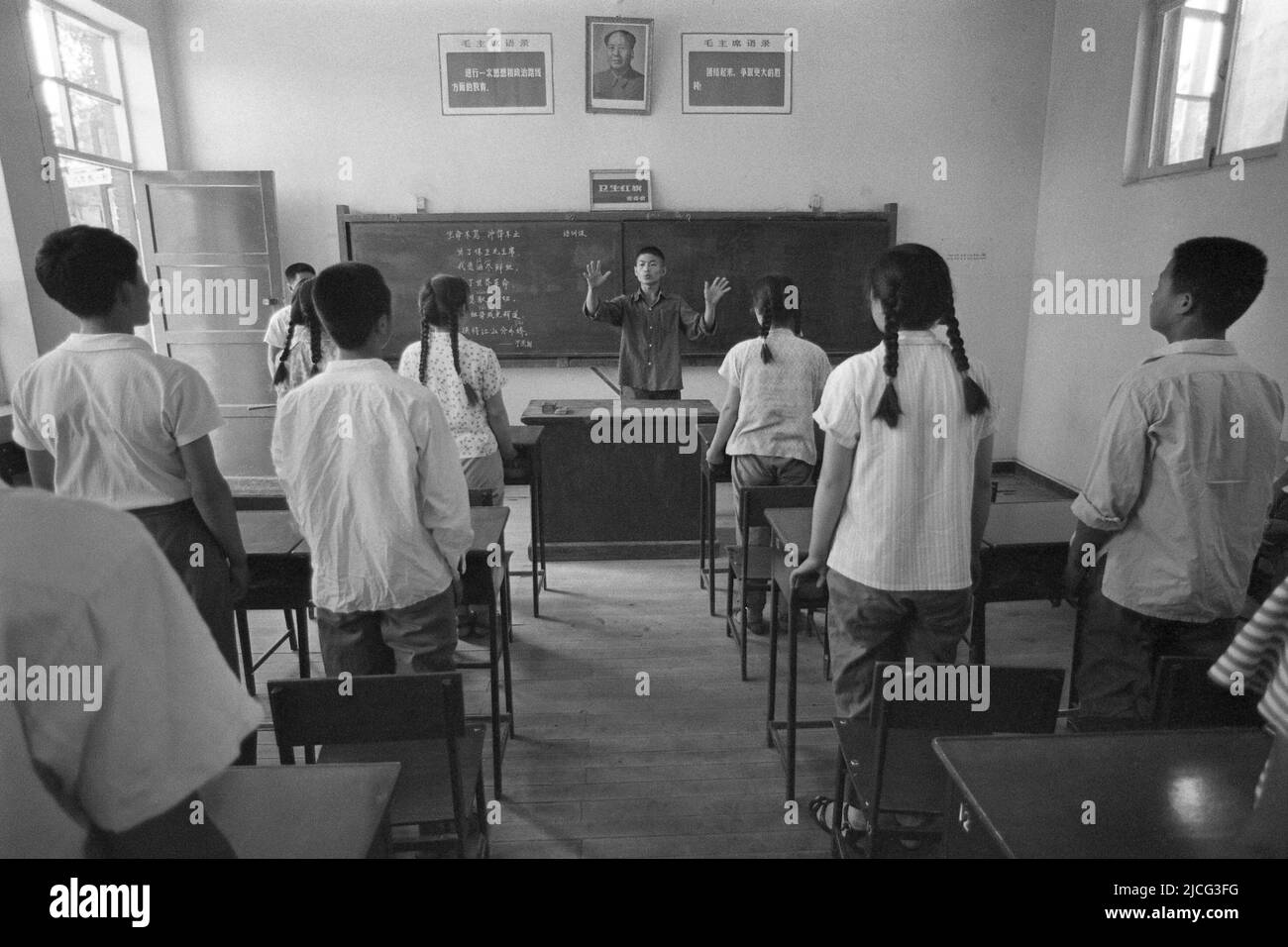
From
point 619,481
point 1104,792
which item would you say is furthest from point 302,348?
point 1104,792

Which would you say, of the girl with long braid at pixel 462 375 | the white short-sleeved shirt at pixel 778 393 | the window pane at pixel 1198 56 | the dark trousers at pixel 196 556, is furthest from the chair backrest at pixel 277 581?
the window pane at pixel 1198 56

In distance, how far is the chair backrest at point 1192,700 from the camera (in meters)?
1.24

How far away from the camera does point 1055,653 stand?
2.97 m

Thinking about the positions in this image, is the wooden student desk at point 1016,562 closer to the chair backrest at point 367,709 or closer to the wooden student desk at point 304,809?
the chair backrest at point 367,709

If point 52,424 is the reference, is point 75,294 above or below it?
above

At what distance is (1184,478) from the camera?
4.95 ft

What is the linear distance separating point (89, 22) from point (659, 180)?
349cm

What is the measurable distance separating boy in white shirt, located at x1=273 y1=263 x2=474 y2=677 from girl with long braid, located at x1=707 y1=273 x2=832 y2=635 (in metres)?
1.38

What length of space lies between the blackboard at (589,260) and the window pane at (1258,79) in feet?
6.31

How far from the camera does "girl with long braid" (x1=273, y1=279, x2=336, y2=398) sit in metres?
2.00

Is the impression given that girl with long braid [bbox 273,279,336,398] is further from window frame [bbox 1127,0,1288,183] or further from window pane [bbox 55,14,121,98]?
window frame [bbox 1127,0,1288,183]

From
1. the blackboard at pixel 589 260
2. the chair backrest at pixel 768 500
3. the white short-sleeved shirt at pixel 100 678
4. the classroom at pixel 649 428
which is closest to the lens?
the white short-sleeved shirt at pixel 100 678
